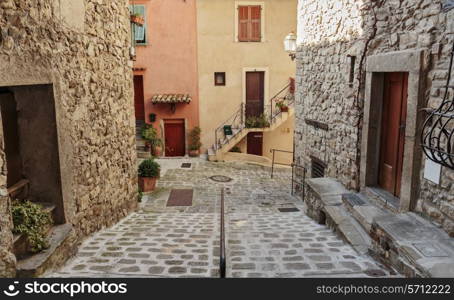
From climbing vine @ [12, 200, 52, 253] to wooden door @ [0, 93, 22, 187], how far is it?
39 cm

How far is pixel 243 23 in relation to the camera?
16.4 meters

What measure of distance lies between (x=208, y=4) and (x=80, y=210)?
1314 centimetres

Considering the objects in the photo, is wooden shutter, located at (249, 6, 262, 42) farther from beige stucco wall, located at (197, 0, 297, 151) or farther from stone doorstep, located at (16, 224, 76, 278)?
stone doorstep, located at (16, 224, 76, 278)

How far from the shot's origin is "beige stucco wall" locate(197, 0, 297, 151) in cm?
1630

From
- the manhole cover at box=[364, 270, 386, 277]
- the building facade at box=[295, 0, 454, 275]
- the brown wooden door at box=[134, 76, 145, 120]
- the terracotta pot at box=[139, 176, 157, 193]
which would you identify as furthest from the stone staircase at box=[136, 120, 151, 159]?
the manhole cover at box=[364, 270, 386, 277]

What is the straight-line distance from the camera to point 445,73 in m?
4.04

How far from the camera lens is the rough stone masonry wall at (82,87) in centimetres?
335

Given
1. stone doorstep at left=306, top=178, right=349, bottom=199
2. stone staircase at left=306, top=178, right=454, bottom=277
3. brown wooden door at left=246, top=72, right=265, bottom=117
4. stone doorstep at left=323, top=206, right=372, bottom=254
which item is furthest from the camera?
brown wooden door at left=246, top=72, right=265, bottom=117

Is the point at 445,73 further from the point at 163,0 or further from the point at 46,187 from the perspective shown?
the point at 163,0

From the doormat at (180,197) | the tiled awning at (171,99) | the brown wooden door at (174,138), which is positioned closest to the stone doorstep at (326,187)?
the doormat at (180,197)

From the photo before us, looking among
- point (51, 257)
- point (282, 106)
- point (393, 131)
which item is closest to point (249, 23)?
point (282, 106)

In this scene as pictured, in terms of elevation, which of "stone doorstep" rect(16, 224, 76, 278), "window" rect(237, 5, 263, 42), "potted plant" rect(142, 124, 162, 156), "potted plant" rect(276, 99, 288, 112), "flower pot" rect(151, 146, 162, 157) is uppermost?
"window" rect(237, 5, 263, 42)

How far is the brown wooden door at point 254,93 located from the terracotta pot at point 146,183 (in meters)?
7.50

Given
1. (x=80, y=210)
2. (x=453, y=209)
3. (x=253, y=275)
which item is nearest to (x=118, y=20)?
(x=80, y=210)
